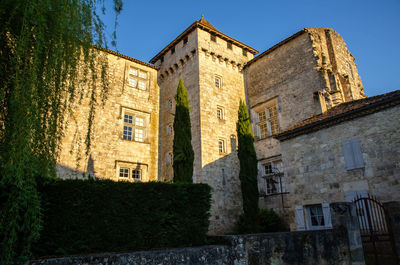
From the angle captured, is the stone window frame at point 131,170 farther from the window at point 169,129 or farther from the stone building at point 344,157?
the stone building at point 344,157

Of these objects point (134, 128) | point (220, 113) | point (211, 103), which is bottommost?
point (134, 128)

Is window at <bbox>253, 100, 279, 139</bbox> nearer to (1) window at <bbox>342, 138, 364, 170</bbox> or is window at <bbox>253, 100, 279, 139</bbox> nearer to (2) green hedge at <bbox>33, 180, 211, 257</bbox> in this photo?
(1) window at <bbox>342, 138, 364, 170</bbox>

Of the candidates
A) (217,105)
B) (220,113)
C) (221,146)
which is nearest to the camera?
(221,146)

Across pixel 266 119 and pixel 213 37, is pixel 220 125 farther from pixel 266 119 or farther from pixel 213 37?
pixel 213 37

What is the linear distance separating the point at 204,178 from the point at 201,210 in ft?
27.5

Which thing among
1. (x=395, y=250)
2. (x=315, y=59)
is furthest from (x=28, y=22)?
(x=315, y=59)

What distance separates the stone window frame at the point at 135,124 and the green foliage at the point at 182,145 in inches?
150

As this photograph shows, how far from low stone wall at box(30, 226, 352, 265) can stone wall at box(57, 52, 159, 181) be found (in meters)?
10.8

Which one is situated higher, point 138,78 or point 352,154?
point 138,78

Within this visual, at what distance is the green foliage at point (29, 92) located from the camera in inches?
129

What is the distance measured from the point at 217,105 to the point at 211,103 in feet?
1.82

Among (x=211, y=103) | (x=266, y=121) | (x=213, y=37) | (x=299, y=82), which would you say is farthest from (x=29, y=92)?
(x=213, y=37)

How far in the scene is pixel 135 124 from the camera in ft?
56.5

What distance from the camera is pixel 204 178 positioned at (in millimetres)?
14656
